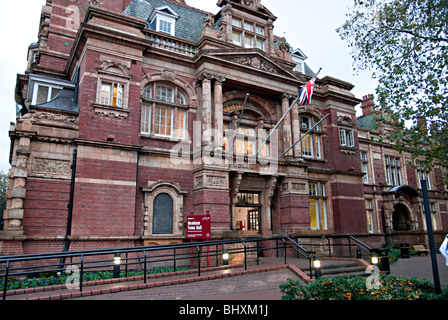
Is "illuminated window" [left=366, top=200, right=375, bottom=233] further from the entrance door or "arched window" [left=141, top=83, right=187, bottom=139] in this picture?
"arched window" [left=141, top=83, right=187, bottom=139]

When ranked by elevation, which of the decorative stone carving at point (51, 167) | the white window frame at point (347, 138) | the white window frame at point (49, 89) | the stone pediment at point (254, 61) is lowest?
the decorative stone carving at point (51, 167)

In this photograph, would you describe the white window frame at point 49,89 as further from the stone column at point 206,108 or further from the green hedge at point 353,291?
the green hedge at point 353,291

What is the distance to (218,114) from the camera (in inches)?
712

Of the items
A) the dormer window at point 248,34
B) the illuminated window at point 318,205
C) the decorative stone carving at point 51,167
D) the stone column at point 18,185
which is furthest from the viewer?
the illuminated window at point 318,205

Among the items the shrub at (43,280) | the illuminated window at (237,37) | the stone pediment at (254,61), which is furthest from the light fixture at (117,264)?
the illuminated window at (237,37)

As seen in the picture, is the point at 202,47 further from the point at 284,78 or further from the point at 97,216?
the point at 97,216

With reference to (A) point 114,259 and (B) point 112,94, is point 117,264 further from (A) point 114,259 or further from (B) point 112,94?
(B) point 112,94

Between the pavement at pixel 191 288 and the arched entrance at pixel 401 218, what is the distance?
1841cm

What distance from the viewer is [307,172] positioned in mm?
22109

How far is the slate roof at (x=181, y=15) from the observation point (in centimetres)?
2074

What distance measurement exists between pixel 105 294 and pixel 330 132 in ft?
63.0

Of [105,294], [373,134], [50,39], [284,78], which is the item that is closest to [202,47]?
[284,78]

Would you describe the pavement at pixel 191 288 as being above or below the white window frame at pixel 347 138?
below

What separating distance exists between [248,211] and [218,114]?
687 centimetres
